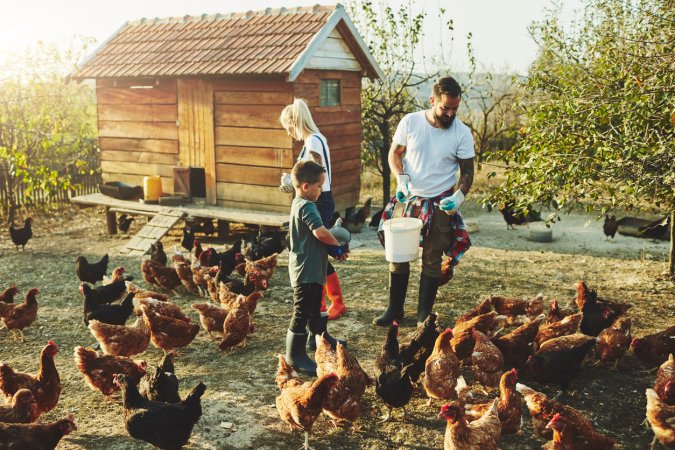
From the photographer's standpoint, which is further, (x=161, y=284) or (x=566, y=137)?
(x=161, y=284)

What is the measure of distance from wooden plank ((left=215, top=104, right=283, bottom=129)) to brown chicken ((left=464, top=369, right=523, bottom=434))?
6.45 metres

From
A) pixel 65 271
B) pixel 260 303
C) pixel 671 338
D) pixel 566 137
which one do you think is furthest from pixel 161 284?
pixel 671 338

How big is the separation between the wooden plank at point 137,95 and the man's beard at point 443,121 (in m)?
6.57

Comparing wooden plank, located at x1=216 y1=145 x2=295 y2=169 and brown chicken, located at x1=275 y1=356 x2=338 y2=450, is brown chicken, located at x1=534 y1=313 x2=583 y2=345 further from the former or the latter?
wooden plank, located at x1=216 y1=145 x2=295 y2=169

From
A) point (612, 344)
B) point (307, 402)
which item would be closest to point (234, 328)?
point (307, 402)

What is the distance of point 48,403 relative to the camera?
3.97 meters

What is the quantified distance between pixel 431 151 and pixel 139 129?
24.7ft

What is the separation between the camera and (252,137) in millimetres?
9609

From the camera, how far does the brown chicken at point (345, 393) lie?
3709mm

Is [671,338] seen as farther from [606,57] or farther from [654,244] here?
[654,244]

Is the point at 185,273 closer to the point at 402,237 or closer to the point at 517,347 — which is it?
the point at 402,237

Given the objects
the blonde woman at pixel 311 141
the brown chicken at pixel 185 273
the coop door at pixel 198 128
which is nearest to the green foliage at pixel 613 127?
the blonde woman at pixel 311 141

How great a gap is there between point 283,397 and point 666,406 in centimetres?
240

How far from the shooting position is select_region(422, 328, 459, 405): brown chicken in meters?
4.07
